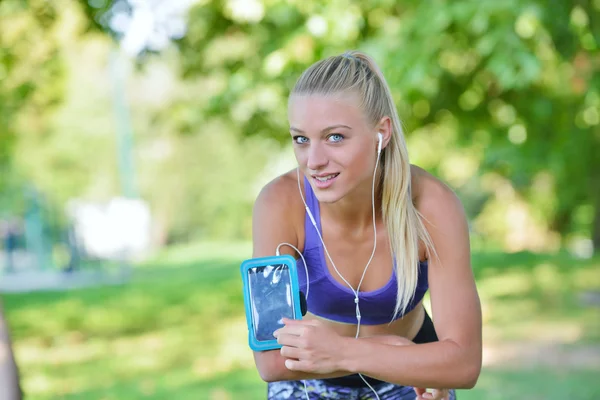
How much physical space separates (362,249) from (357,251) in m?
0.02

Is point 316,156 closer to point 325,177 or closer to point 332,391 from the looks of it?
point 325,177

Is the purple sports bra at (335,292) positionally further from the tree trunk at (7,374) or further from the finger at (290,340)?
the tree trunk at (7,374)

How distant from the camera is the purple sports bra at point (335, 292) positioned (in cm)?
249

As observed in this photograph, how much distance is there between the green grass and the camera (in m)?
6.88

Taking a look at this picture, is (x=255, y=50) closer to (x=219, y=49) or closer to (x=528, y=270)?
(x=219, y=49)

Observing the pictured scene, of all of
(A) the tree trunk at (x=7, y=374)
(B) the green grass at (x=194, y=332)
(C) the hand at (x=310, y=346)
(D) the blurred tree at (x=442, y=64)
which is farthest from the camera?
(B) the green grass at (x=194, y=332)

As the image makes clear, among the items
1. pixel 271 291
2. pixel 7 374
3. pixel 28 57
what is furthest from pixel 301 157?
pixel 28 57

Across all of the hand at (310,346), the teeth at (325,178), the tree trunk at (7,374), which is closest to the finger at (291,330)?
the hand at (310,346)

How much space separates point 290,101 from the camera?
7.64 ft

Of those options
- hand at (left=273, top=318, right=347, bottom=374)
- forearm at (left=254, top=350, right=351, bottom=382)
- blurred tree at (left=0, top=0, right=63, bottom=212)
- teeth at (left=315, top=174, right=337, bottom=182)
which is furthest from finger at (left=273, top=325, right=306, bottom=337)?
blurred tree at (left=0, top=0, right=63, bottom=212)

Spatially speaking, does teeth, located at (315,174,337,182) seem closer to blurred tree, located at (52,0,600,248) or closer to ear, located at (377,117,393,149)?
ear, located at (377,117,393,149)

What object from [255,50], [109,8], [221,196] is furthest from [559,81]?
[221,196]

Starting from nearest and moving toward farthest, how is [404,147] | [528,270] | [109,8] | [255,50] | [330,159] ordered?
1. [330,159]
2. [404,147]
3. [109,8]
4. [255,50]
5. [528,270]

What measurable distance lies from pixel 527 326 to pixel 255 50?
4321 millimetres
